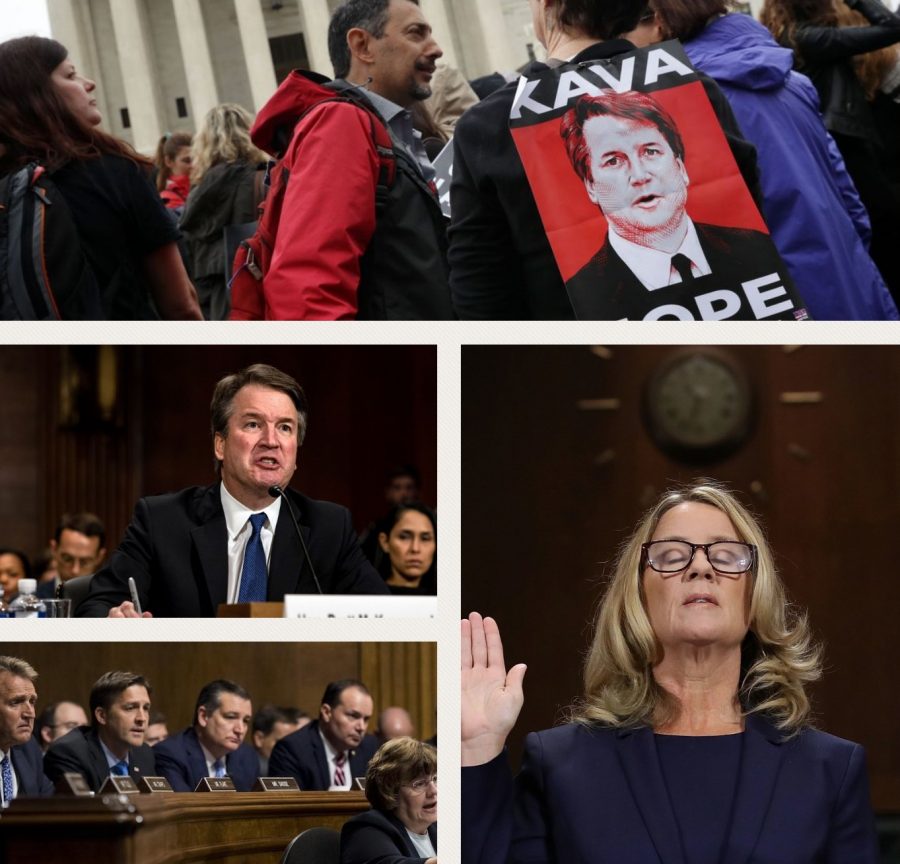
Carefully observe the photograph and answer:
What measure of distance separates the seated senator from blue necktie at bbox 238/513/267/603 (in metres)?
0.33

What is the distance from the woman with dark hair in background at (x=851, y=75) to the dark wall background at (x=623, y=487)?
43.2 inches

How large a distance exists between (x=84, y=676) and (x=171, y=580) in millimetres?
289

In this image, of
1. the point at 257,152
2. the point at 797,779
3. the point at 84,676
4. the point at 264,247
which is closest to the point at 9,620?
the point at 84,676

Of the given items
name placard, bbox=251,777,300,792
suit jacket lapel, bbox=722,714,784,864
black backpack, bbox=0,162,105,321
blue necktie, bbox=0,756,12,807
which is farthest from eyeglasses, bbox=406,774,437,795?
black backpack, bbox=0,162,105,321

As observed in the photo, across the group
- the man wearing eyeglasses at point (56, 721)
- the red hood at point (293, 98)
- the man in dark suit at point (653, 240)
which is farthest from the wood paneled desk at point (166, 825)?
the red hood at point (293, 98)

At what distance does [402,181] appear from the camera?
123 inches

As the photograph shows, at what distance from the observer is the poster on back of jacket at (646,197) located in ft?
9.55

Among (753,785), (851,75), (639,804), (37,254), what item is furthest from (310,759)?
(851,75)

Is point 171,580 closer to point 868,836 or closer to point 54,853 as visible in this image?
point 54,853

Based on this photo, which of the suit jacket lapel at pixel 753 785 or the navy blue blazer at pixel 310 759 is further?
the navy blue blazer at pixel 310 759

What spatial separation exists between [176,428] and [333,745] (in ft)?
4.00

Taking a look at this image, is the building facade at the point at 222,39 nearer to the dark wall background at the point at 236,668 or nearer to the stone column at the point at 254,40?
the stone column at the point at 254,40

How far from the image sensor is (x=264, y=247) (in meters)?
3.17

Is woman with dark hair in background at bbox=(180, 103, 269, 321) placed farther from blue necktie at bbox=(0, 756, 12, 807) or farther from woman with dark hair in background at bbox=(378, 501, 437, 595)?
blue necktie at bbox=(0, 756, 12, 807)
